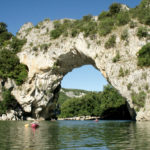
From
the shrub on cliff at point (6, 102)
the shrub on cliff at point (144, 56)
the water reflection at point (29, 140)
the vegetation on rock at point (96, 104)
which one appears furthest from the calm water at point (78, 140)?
the vegetation on rock at point (96, 104)

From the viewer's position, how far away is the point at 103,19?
3941cm

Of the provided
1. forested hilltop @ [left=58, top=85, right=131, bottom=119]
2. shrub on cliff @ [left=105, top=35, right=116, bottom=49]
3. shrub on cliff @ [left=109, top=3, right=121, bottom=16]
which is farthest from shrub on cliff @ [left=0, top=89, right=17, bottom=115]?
forested hilltop @ [left=58, top=85, right=131, bottom=119]

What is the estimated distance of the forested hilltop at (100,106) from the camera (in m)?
63.8

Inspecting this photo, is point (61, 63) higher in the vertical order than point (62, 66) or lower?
higher

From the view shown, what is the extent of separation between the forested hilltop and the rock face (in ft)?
72.7

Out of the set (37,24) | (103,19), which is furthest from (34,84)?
(103,19)

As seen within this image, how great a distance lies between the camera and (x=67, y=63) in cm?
4294

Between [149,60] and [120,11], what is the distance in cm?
1211

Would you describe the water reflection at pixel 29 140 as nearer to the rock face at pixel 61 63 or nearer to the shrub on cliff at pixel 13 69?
the rock face at pixel 61 63

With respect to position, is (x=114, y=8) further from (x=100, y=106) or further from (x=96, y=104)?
(x=96, y=104)

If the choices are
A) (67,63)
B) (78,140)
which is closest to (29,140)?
(78,140)

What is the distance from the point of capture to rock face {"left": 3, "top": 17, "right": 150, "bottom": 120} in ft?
107

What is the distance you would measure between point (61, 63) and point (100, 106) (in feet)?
105

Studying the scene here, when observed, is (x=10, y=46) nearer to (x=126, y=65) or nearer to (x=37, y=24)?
(x=37, y=24)
